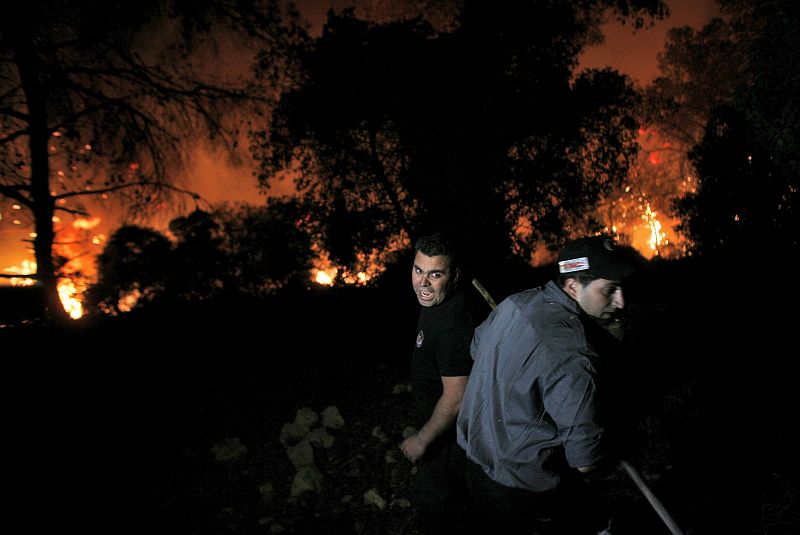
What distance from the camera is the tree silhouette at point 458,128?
31.8 feet

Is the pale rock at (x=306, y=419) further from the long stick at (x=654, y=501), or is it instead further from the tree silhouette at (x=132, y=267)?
the tree silhouette at (x=132, y=267)

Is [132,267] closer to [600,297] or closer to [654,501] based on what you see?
[600,297]

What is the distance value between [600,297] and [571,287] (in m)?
0.13

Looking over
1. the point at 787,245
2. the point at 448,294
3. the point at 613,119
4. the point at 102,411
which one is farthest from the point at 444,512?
the point at 613,119

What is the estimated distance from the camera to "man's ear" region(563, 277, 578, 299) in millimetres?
2029

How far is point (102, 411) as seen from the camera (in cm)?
485

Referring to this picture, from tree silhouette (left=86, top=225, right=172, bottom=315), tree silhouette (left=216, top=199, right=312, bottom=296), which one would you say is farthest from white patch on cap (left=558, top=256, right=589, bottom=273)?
tree silhouette (left=86, top=225, right=172, bottom=315)

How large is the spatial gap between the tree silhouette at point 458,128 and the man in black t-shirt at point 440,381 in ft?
22.9

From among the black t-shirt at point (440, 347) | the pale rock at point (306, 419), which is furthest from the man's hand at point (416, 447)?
the pale rock at point (306, 419)

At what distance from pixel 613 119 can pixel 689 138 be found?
21.3 m

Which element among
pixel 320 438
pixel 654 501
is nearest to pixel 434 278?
pixel 654 501

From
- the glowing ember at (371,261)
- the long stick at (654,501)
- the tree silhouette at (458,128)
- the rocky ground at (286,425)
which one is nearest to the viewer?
the long stick at (654,501)

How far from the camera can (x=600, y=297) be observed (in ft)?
6.51

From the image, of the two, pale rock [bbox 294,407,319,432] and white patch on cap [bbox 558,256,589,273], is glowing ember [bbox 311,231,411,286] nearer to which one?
pale rock [bbox 294,407,319,432]
